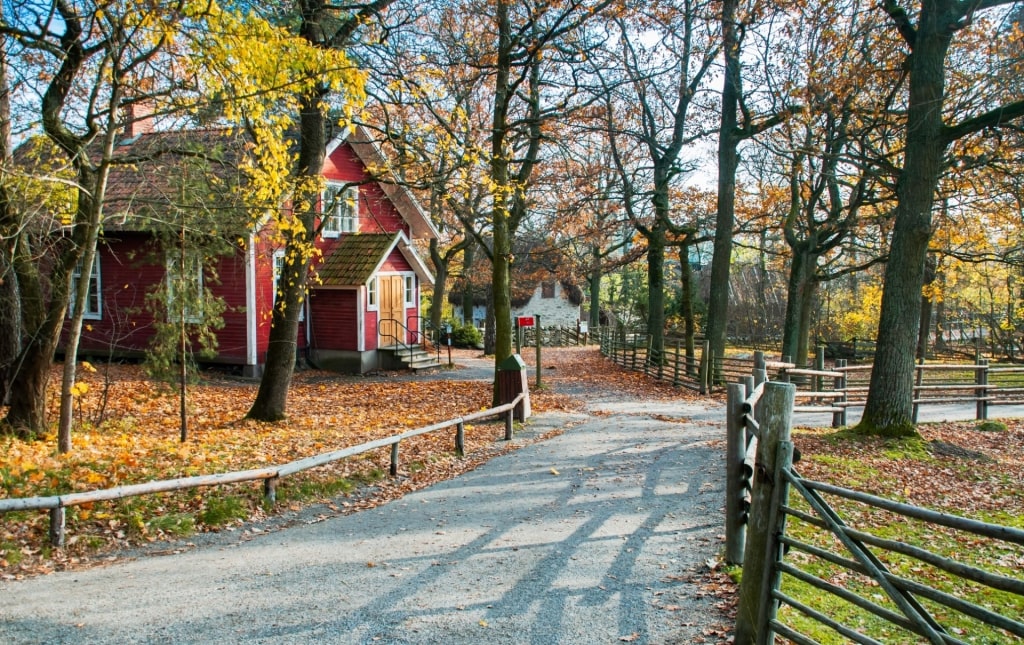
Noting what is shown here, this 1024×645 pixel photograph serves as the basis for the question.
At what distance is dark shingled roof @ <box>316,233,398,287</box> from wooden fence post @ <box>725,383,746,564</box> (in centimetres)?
1981

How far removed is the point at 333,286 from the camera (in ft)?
80.7

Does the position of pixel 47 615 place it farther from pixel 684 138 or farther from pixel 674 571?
pixel 684 138

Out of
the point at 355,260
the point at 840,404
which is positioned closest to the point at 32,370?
the point at 840,404

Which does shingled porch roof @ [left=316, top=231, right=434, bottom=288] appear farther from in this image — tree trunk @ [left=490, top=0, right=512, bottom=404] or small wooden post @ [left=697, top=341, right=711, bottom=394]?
small wooden post @ [left=697, top=341, right=711, bottom=394]

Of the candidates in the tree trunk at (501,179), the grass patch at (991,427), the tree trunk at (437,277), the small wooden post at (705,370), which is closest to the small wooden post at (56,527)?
the tree trunk at (501,179)

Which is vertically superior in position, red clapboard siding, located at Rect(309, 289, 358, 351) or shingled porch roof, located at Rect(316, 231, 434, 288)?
shingled porch roof, located at Rect(316, 231, 434, 288)

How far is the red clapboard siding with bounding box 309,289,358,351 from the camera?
82.7 feet

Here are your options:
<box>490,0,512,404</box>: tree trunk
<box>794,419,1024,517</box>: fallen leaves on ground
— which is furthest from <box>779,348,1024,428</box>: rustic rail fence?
<box>490,0,512,404</box>: tree trunk

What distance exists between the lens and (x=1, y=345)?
12.2 meters

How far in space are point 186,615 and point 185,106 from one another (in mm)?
5429

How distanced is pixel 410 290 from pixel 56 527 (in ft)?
74.0

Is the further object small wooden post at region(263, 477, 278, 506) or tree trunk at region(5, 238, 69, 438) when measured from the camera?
tree trunk at region(5, 238, 69, 438)

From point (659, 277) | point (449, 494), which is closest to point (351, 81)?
point (449, 494)

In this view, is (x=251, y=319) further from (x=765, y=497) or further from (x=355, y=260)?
(x=765, y=497)
